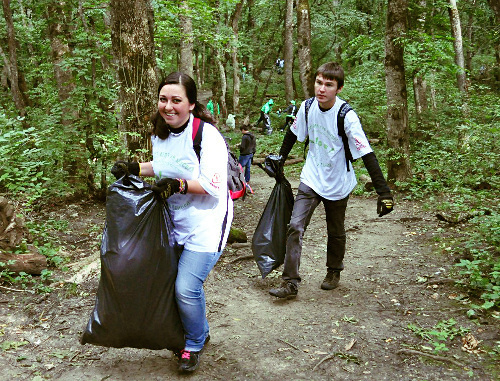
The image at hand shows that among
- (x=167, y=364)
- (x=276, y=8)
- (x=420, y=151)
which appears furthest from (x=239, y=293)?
(x=276, y=8)

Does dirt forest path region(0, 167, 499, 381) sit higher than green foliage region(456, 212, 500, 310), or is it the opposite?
green foliage region(456, 212, 500, 310)

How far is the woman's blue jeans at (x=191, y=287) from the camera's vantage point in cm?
278

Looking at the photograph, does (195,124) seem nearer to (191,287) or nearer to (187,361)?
(191,287)

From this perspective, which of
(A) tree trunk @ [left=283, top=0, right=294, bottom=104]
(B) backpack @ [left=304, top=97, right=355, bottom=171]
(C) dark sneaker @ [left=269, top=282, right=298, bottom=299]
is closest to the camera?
(B) backpack @ [left=304, top=97, right=355, bottom=171]

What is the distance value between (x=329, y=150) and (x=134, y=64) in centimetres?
243

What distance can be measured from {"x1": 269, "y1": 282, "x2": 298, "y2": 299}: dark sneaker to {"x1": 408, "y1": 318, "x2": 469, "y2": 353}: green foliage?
119 centimetres

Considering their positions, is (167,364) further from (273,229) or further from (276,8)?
(276,8)

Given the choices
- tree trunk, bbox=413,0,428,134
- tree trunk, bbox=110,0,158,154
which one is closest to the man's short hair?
tree trunk, bbox=110,0,158,154

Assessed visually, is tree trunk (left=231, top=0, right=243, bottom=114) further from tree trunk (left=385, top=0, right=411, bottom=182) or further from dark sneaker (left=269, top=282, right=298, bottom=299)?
dark sneaker (left=269, top=282, right=298, bottom=299)

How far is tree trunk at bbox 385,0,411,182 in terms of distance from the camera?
29.2 feet

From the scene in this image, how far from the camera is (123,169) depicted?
110 inches

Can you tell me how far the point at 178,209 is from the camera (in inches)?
113

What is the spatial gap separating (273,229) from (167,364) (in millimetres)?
1825

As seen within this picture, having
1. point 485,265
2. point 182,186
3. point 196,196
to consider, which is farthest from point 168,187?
point 485,265
